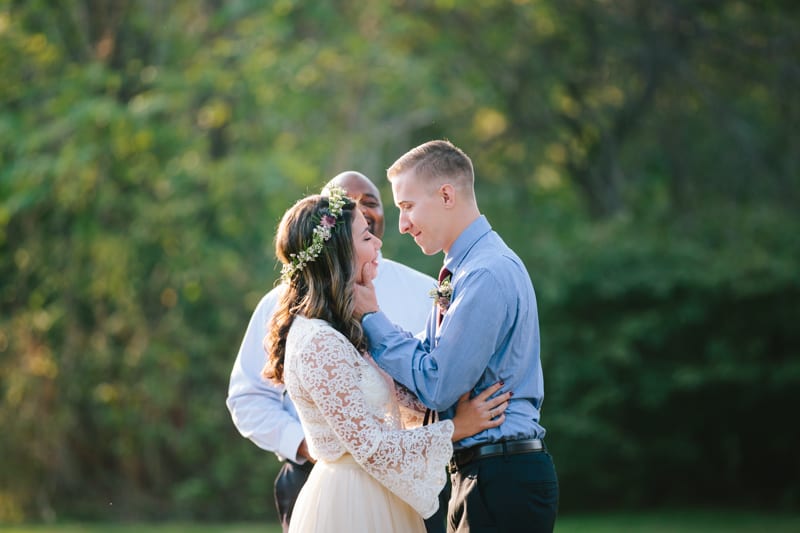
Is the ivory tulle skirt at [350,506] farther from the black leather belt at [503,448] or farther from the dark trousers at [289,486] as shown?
the dark trousers at [289,486]

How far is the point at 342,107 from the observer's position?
13883 mm

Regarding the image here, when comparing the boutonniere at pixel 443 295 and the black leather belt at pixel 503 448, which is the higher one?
the boutonniere at pixel 443 295

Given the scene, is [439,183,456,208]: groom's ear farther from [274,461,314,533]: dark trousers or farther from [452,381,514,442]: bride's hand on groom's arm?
[274,461,314,533]: dark trousers

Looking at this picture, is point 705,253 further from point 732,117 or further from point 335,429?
point 335,429

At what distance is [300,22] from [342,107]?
1.24 metres

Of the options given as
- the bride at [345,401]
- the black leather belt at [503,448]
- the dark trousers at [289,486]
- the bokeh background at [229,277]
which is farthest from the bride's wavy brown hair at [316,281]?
the bokeh background at [229,277]

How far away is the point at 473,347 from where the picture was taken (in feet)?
11.7

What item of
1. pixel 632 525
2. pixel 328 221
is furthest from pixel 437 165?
pixel 632 525

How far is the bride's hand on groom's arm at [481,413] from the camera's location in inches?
142

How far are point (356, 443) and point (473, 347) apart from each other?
1.76ft

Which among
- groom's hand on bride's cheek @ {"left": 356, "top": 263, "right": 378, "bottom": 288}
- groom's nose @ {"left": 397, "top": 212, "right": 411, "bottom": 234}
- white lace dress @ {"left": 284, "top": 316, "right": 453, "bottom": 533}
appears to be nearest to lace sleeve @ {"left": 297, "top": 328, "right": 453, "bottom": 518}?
white lace dress @ {"left": 284, "top": 316, "right": 453, "bottom": 533}

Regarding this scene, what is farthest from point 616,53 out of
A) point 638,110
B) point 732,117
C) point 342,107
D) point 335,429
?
point 335,429

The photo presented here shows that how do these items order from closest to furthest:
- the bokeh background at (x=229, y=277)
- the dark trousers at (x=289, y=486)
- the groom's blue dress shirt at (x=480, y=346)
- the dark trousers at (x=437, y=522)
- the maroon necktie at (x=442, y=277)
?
the groom's blue dress shirt at (x=480, y=346) < the maroon necktie at (x=442, y=277) < the dark trousers at (x=437, y=522) < the dark trousers at (x=289, y=486) < the bokeh background at (x=229, y=277)

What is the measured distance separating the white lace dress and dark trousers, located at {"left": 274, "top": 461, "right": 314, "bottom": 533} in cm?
75
